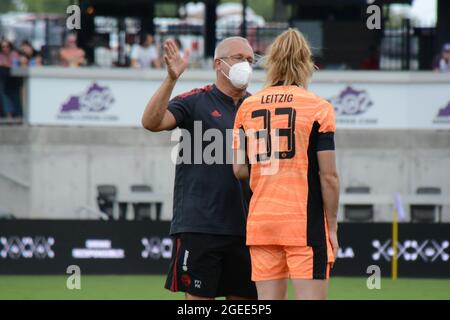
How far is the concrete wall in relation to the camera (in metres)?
20.5

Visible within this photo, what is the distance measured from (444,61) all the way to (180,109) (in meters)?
13.8

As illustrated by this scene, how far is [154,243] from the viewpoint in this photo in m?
15.6

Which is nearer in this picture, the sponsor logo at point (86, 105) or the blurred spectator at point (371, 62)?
the sponsor logo at point (86, 105)

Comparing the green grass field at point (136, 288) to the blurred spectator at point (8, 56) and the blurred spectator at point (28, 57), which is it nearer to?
the blurred spectator at point (8, 56)

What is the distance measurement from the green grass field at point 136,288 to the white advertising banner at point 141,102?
5.71 meters

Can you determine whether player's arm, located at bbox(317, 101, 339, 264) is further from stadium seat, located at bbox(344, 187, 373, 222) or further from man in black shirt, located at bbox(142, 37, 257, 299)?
stadium seat, located at bbox(344, 187, 373, 222)

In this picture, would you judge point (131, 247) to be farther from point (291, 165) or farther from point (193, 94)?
point (291, 165)

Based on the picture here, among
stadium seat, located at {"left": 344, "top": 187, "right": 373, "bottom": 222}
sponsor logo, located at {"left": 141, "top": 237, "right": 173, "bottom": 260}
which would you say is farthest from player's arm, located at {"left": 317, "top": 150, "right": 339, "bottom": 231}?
stadium seat, located at {"left": 344, "top": 187, "right": 373, "bottom": 222}

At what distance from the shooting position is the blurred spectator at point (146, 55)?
20719 mm

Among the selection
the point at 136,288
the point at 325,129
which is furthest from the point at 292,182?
the point at 136,288

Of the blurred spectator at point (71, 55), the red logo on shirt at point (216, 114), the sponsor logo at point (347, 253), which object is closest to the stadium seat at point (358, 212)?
the sponsor logo at point (347, 253)

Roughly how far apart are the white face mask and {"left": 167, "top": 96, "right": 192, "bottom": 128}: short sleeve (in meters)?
0.33

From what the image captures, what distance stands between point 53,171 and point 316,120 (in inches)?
564

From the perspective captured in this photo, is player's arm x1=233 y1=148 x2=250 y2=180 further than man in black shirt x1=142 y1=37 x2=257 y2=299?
No
